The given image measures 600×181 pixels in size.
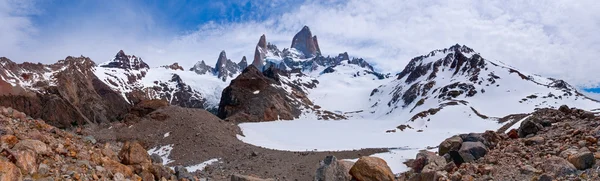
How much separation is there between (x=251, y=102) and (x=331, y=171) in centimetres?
7764

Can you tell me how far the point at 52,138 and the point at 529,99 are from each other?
10759 cm

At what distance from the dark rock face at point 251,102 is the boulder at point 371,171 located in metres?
64.6

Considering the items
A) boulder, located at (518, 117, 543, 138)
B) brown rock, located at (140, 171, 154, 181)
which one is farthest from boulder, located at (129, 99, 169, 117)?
boulder, located at (518, 117, 543, 138)

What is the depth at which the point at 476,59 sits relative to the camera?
434 ft

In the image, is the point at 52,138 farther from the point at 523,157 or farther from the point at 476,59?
the point at 476,59

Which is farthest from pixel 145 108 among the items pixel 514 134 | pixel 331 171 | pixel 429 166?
pixel 514 134

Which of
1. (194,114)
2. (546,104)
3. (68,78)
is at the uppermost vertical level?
(68,78)

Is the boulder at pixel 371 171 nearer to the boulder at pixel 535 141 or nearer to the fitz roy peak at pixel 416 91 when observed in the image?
the boulder at pixel 535 141

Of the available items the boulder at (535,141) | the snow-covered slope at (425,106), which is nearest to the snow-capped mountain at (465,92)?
the snow-covered slope at (425,106)

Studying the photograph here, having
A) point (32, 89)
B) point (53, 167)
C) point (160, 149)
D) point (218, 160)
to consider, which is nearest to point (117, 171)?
point (53, 167)

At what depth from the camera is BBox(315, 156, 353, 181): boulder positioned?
44.2 ft

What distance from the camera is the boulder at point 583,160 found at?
8.02m

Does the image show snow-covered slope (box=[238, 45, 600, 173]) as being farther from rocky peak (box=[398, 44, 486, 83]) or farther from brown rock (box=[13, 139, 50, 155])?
brown rock (box=[13, 139, 50, 155])

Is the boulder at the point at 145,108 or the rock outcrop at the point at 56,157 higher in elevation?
the boulder at the point at 145,108
